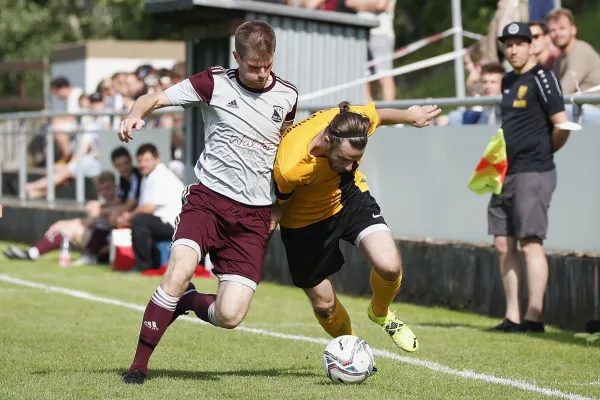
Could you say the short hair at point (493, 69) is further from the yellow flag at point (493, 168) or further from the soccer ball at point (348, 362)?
the soccer ball at point (348, 362)

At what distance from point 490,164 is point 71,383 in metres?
4.30

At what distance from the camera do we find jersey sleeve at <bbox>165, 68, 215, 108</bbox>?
7.53 metres

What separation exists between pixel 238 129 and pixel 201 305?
1.11m

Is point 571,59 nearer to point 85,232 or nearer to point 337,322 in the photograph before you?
point 337,322

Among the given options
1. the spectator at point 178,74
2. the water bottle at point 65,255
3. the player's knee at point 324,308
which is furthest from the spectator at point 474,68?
the player's knee at point 324,308

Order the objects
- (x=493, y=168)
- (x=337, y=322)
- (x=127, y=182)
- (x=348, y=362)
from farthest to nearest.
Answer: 1. (x=127, y=182)
2. (x=493, y=168)
3. (x=337, y=322)
4. (x=348, y=362)

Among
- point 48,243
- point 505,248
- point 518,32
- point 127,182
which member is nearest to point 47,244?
point 48,243

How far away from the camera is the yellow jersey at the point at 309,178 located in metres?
7.43

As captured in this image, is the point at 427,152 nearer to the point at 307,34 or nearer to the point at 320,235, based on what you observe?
the point at 307,34

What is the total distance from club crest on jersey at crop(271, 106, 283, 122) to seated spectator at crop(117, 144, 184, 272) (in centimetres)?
737

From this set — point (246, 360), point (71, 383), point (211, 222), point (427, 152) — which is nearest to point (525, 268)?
point (427, 152)

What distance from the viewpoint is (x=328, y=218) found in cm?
777

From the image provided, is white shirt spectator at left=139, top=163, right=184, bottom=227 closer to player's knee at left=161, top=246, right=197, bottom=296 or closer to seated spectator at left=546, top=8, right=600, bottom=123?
seated spectator at left=546, top=8, right=600, bottom=123

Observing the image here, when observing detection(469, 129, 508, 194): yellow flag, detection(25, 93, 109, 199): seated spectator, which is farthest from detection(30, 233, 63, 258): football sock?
detection(469, 129, 508, 194): yellow flag
